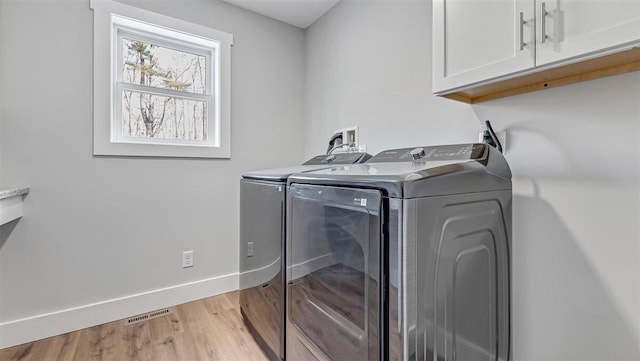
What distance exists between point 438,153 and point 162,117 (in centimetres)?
216

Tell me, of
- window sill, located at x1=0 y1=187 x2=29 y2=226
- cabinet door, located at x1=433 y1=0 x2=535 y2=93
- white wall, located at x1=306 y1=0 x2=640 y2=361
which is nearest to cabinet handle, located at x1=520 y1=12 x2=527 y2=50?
cabinet door, located at x1=433 y1=0 x2=535 y2=93

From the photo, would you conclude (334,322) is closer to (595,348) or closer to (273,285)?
(273,285)

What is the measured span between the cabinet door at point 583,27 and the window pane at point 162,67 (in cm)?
241

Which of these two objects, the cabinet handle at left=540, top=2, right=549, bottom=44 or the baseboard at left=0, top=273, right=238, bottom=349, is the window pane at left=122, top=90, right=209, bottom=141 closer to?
the baseboard at left=0, top=273, right=238, bottom=349

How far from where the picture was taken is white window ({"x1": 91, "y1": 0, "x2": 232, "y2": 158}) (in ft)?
6.66

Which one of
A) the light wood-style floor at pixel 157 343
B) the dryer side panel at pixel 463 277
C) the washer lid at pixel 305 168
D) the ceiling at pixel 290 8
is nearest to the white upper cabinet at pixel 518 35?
the dryer side panel at pixel 463 277

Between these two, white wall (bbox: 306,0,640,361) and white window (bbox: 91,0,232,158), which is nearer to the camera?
white wall (bbox: 306,0,640,361)

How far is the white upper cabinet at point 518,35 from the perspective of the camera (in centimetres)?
83

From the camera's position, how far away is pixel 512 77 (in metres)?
1.08

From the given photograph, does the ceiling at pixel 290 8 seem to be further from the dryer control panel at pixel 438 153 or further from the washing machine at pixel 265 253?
the dryer control panel at pixel 438 153

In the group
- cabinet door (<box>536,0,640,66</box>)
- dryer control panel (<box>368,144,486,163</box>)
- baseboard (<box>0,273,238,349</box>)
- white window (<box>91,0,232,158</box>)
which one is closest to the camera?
cabinet door (<box>536,0,640,66</box>)

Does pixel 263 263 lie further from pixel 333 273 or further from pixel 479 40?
pixel 479 40

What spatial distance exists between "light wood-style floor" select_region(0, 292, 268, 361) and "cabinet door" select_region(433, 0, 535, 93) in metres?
1.79

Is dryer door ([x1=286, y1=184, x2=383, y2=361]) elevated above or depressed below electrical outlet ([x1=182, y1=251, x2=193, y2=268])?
above
